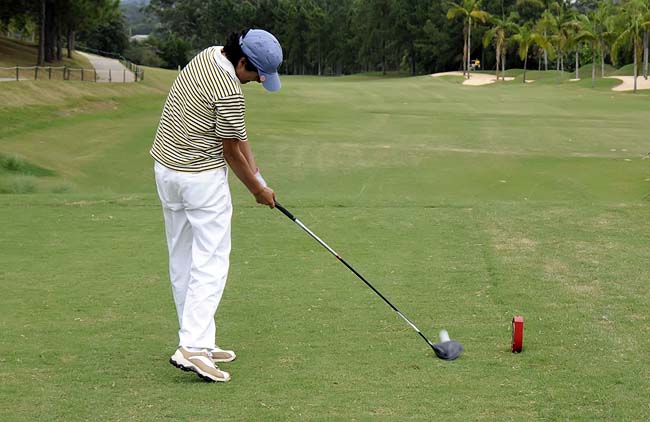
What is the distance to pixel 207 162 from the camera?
499 centimetres

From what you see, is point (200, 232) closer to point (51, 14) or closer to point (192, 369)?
point (192, 369)

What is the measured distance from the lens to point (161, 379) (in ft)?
16.2

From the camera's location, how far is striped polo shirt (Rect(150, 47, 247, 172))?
15.9 feet

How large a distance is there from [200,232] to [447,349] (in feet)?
4.90

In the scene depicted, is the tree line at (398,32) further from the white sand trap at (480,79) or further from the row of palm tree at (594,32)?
the white sand trap at (480,79)

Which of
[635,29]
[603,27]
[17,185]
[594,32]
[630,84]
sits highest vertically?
[603,27]

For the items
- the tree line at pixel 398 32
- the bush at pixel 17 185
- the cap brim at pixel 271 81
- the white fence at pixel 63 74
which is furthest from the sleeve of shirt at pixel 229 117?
the tree line at pixel 398 32

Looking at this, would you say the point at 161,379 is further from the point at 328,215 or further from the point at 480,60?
the point at 480,60

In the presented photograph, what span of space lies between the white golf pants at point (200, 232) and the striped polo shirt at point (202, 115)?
0.26 ft

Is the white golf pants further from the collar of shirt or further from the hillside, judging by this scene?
the hillside

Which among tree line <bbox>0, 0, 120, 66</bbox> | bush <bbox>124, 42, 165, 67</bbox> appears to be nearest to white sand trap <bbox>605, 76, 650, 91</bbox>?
tree line <bbox>0, 0, 120, 66</bbox>

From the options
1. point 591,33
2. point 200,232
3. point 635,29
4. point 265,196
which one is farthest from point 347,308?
point 591,33

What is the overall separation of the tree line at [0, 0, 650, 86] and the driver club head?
59.0m

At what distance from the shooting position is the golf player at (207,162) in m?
4.88
